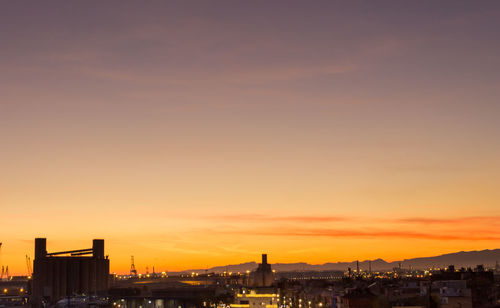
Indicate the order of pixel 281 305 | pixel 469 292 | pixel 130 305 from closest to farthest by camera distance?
pixel 469 292 < pixel 281 305 < pixel 130 305

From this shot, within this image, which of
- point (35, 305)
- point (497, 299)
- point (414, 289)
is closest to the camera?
point (497, 299)

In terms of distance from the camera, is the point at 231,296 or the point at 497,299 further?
the point at 231,296

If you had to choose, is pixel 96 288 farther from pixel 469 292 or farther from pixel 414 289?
pixel 469 292

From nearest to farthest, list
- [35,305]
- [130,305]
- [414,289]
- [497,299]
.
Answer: [497,299], [414,289], [35,305], [130,305]

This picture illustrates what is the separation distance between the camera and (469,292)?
4003 inches

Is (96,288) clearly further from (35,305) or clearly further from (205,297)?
(205,297)

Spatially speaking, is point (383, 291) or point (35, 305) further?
point (35, 305)

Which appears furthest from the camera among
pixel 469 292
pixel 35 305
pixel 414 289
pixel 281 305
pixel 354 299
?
pixel 35 305

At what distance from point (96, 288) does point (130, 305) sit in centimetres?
1084

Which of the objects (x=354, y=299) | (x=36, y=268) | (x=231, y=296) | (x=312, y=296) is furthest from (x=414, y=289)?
(x=36, y=268)

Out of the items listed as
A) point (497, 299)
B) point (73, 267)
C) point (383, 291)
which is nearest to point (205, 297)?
point (73, 267)

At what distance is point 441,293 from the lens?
4003 inches

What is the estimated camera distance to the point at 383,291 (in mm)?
124062

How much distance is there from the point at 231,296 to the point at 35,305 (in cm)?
5264
